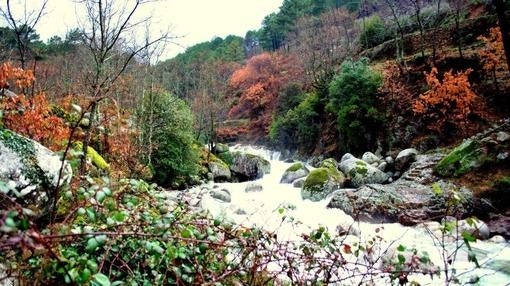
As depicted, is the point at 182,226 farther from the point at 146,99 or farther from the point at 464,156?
the point at 146,99

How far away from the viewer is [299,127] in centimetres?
2792

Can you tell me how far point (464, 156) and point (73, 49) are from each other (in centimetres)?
2647

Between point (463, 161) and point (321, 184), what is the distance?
4.81 metres

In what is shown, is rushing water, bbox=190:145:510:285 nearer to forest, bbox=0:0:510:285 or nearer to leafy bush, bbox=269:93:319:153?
forest, bbox=0:0:510:285

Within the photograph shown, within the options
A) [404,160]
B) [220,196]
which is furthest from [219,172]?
[404,160]

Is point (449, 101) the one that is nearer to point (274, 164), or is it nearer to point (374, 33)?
point (274, 164)

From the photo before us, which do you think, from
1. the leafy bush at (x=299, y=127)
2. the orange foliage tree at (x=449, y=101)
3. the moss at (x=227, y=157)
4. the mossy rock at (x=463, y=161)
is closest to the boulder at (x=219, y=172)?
the moss at (x=227, y=157)

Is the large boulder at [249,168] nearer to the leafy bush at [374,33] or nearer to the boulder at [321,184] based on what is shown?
the boulder at [321,184]

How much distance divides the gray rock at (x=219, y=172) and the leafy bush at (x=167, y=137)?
4128mm

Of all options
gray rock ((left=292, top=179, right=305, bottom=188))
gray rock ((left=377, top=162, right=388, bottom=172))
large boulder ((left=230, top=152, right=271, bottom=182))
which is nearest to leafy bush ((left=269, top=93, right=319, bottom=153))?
large boulder ((left=230, top=152, right=271, bottom=182))

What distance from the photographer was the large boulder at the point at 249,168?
23.2m

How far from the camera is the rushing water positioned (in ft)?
17.6

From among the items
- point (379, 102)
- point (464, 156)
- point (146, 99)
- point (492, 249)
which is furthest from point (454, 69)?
point (146, 99)

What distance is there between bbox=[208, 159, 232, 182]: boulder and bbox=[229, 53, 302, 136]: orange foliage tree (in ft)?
46.5
